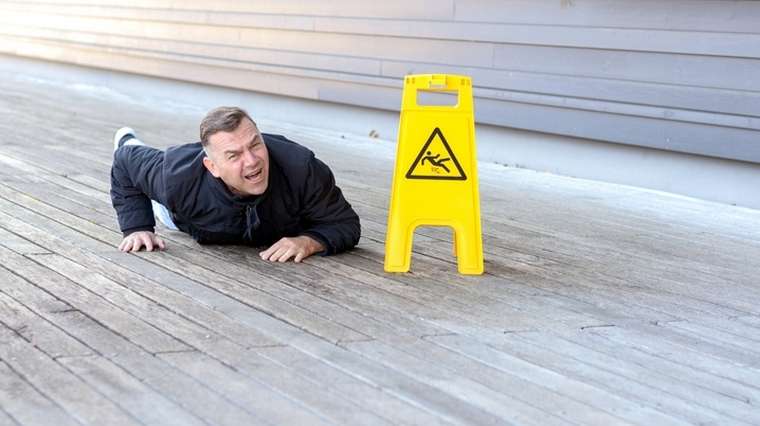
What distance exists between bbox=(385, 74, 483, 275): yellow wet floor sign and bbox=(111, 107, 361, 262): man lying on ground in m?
0.33

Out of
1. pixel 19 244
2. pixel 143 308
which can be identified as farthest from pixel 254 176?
pixel 19 244

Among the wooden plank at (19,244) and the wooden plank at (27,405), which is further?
the wooden plank at (19,244)

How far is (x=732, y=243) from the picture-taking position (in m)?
5.89

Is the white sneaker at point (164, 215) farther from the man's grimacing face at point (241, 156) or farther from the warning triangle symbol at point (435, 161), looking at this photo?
the warning triangle symbol at point (435, 161)

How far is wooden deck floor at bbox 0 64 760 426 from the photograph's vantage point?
119 inches

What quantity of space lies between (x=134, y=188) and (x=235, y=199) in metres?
0.58

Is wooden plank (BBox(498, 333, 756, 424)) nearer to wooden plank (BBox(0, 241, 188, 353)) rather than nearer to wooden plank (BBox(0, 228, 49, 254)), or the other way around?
wooden plank (BBox(0, 241, 188, 353))

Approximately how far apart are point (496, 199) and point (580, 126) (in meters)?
1.28

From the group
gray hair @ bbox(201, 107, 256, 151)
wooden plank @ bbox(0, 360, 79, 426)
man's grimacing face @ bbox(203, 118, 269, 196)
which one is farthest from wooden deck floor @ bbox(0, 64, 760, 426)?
gray hair @ bbox(201, 107, 256, 151)

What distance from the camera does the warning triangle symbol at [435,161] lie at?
4.73 m

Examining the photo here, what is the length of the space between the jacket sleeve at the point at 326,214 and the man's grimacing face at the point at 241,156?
0.91 feet

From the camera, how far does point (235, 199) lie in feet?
15.4

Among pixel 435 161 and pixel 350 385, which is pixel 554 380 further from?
pixel 435 161

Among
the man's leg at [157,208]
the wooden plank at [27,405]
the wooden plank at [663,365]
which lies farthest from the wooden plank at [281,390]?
the man's leg at [157,208]
